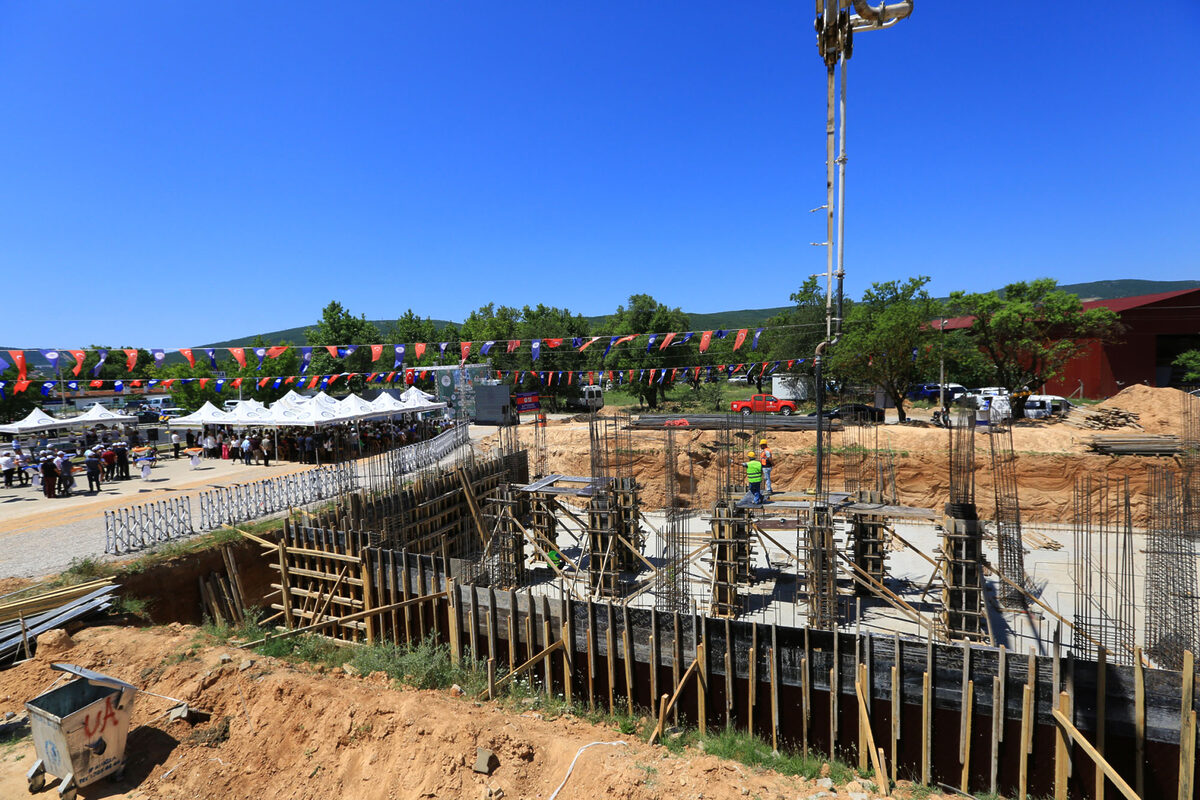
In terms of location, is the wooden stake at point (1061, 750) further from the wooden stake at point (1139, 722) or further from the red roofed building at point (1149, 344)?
the red roofed building at point (1149, 344)

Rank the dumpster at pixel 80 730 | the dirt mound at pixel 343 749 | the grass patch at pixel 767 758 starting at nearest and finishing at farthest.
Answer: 1. the dumpster at pixel 80 730
2. the dirt mound at pixel 343 749
3. the grass patch at pixel 767 758

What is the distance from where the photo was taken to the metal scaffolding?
984 centimetres

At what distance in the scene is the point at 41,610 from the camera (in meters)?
10.7

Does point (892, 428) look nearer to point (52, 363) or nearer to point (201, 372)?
point (52, 363)

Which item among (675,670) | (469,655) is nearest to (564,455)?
(469,655)

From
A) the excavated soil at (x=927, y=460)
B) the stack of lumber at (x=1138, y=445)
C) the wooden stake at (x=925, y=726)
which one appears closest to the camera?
the wooden stake at (x=925, y=726)

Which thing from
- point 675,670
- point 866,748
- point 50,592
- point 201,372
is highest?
point 201,372

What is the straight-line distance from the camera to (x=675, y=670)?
32.0ft

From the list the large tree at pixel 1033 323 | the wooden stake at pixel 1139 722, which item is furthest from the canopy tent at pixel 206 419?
the large tree at pixel 1033 323

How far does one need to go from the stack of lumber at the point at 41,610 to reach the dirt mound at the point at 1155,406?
34.5 metres

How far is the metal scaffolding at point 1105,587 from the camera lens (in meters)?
9.84

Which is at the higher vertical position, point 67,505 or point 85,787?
point 67,505

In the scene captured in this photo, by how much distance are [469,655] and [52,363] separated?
22.9 meters

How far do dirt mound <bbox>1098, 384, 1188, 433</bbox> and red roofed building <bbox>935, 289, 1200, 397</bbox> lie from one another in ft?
36.8
